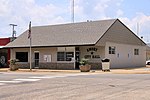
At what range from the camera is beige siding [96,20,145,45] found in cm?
4037

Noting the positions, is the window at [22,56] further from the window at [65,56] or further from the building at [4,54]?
the window at [65,56]

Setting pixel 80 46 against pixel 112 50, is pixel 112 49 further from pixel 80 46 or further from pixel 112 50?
pixel 80 46

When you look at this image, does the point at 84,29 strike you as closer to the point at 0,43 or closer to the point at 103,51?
the point at 103,51

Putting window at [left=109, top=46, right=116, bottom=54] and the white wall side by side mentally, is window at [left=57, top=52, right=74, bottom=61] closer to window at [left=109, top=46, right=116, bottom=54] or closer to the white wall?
the white wall

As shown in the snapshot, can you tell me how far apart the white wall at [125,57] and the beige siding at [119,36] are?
592 millimetres

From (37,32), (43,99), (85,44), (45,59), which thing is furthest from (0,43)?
(43,99)

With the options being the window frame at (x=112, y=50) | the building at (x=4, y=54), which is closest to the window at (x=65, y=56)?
the window frame at (x=112, y=50)

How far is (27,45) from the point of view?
146 ft

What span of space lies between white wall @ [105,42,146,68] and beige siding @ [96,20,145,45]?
592 millimetres

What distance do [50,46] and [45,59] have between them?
110 inches

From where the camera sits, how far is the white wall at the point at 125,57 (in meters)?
41.7

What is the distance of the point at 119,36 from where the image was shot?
1719 inches

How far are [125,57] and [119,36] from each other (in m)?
3.37

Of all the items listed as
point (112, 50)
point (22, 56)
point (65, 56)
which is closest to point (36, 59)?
point (22, 56)
